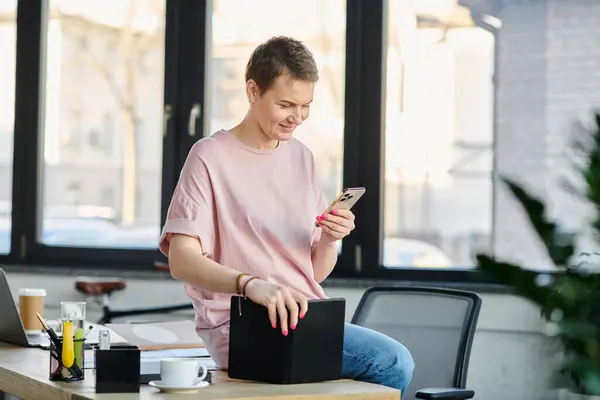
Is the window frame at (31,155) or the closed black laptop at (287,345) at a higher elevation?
the window frame at (31,155)

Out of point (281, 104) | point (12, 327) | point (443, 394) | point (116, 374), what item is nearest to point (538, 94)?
point (443, 394)

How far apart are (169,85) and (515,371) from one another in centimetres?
203

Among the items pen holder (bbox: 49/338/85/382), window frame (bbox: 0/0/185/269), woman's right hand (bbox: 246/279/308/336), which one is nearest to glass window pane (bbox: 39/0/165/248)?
window frame (bbox: 0/0/185/269)

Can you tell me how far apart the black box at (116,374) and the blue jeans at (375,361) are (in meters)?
0.49

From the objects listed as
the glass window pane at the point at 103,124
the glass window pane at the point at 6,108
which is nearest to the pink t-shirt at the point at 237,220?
the glass window pane at the point at 103,124

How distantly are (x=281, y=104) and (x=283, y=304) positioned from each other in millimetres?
518

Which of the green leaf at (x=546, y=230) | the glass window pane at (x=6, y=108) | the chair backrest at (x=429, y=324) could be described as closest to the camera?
the green leaf at (x=546, y=230)

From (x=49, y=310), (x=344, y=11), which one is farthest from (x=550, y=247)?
(x=49, y=310)

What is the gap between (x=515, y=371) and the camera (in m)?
4.04

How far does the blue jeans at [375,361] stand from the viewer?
6.90ft

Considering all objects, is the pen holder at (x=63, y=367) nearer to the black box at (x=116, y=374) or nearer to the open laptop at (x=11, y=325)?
the black box at (x=116, y=374)

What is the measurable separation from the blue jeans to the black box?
492 millimetres

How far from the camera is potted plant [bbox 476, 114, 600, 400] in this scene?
621 millimetres

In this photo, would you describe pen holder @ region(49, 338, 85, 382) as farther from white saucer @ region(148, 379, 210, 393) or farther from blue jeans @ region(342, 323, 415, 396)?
blue jeans @ region(342, 323, 415, 396)
